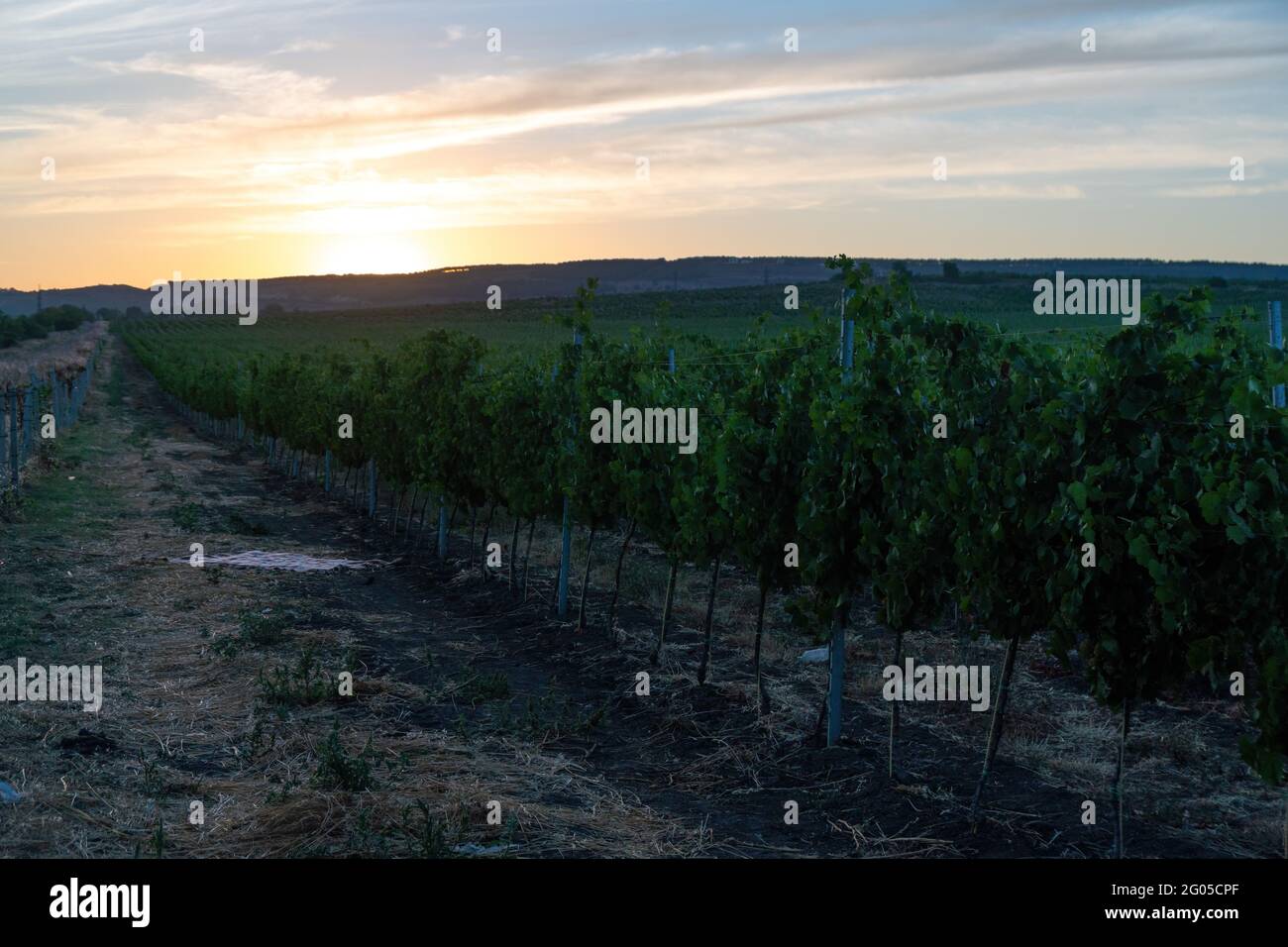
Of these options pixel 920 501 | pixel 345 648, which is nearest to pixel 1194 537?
pixel 920 501

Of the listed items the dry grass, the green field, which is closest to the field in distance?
the green field

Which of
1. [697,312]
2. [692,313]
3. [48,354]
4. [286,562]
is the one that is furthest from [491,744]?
[697,312]

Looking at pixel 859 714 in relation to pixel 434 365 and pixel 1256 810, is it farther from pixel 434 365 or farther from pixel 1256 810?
pixel 434 365

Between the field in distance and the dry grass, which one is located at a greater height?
the field in distance

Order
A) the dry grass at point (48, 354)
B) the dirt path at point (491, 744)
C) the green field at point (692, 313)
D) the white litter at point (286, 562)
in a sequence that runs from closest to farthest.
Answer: the dirt path at point (491, 744) → the white litter at point (286, 562) → the dry grass at point (48, 354) → the green field at point (692, 313)

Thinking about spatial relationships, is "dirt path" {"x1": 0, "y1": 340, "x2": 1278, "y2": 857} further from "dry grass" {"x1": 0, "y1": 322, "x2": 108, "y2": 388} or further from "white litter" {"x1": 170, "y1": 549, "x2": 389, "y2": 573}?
"dry grass" {"x1": 0, "y1": 322, "x2": 108, "y2": 388}

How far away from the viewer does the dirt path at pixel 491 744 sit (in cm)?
626

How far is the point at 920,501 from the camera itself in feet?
22.0

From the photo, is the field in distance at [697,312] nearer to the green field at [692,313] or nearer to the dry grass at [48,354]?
the green field at [692,313]

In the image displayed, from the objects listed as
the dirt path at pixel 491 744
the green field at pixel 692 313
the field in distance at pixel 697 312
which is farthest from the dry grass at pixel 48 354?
the dirt path at pixel 491 744

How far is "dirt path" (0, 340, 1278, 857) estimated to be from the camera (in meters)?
6.26
